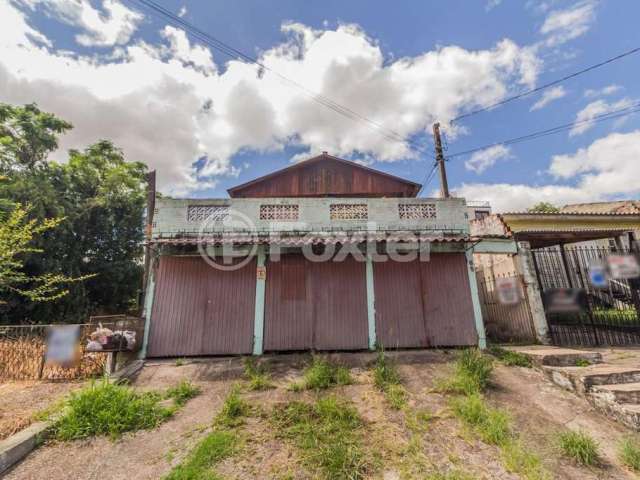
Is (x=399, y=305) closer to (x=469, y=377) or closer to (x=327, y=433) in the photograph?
(x=469, y=377)

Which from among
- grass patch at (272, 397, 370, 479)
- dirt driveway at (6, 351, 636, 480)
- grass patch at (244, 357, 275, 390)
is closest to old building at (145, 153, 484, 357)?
grass patch at (244, 357, 275, 390)

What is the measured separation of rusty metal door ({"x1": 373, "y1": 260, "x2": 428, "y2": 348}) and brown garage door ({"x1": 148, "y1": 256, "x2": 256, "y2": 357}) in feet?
11.4

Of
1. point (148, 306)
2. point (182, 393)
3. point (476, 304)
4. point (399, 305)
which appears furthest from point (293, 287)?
point (476, 304)

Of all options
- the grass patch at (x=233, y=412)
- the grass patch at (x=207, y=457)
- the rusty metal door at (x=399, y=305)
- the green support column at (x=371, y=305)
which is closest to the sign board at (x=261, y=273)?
the green support column at (x=371, y=305)

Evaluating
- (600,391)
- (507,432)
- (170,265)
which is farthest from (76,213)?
(600,391)

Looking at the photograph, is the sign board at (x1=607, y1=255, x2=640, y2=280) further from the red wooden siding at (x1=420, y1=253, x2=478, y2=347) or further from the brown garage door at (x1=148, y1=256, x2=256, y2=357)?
the brown garage door at (x1=148, y1=256, x2=256, y2=357)

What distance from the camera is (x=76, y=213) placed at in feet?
49.4

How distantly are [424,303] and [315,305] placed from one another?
3.02 meters

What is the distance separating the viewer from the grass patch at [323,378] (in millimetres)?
5477

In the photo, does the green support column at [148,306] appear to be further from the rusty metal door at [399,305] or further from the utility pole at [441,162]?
the utility pole at [441,162]

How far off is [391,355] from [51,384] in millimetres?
7850

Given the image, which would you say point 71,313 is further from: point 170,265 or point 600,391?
point 600,391

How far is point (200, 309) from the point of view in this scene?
736 centimetres

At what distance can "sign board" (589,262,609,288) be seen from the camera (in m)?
8.16
